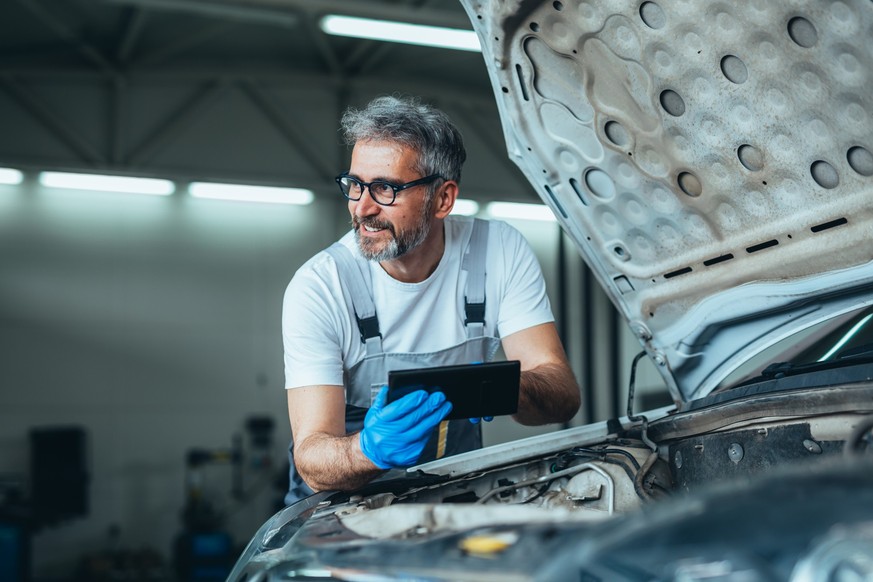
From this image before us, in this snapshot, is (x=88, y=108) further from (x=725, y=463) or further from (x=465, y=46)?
(x=725, y=463)

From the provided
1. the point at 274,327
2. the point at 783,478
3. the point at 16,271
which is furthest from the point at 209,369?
the point at 783,478

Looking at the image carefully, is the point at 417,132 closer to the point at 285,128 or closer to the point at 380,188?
the point at 380,188

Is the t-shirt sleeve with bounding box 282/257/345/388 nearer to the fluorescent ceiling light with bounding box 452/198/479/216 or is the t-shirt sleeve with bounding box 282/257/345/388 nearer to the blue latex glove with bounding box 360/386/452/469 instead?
the blue latex glove with bounding box 360/386/452/469

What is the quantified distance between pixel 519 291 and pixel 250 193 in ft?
21.6

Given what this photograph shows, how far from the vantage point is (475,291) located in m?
2.36

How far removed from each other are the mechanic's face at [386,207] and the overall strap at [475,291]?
236 millimetres

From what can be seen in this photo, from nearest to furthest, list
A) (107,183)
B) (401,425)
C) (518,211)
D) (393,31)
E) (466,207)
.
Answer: (401,425) < (393,31) < (107,183) < (466,207) < (518,211)

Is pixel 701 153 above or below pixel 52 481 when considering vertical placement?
above

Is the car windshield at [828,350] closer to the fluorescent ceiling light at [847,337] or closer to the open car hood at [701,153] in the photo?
the fluorescent ceiling light at [847,337]

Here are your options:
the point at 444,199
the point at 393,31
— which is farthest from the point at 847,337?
the point at 393,31

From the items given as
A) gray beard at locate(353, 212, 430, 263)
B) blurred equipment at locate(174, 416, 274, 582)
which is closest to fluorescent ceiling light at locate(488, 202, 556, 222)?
blurred equipment at locate(174, 416, 274, 582)

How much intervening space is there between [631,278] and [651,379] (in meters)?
8.33

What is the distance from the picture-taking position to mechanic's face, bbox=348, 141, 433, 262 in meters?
2.16

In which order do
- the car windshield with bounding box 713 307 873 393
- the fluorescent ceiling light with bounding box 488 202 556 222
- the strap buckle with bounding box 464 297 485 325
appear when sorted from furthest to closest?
the fluorescent ceiling light with bounding box 488 202 556 222 < the strap buckle with bounding box 464 297 485 325 < the car windshield with bounding box 713 307 873 393
